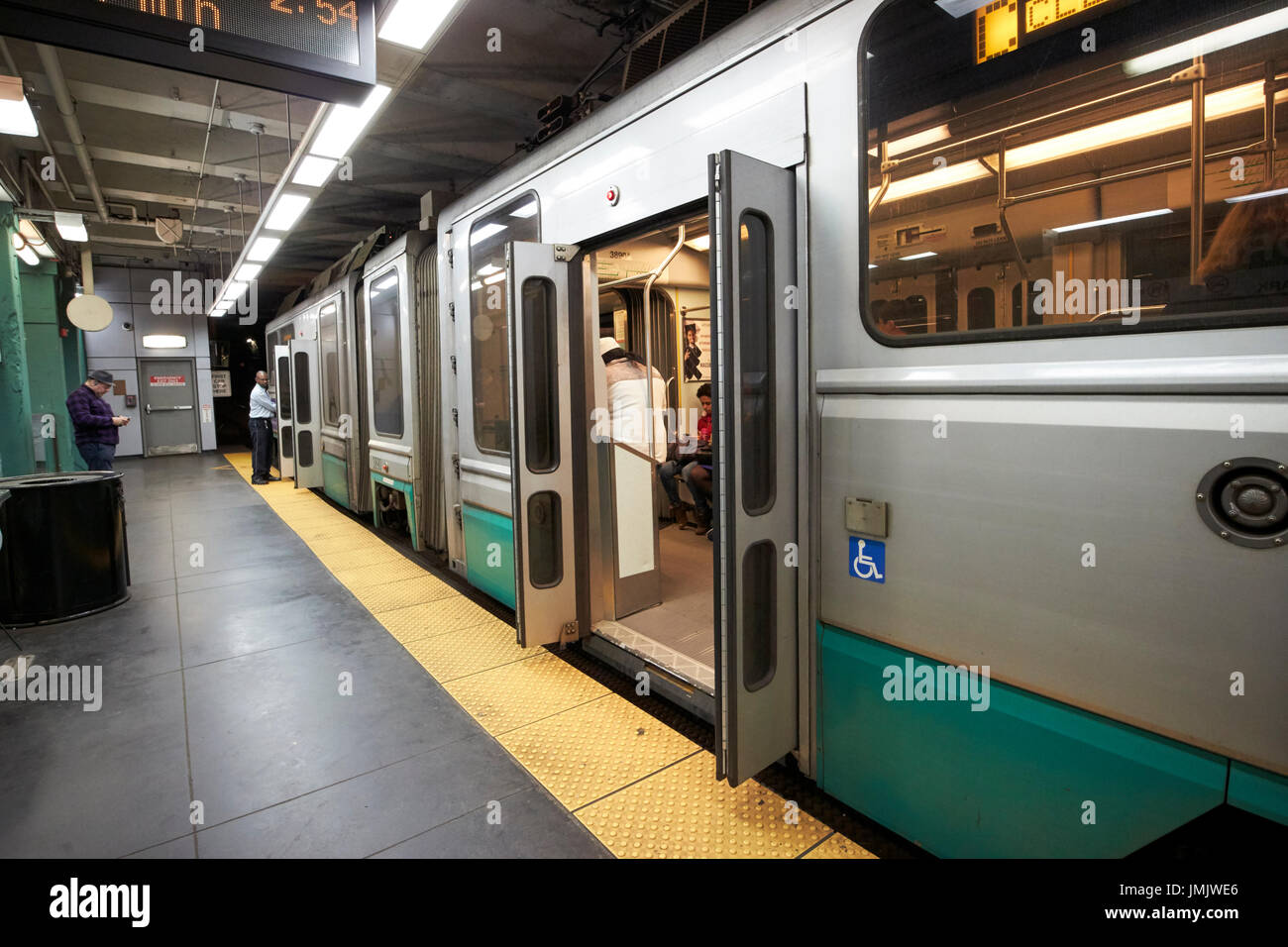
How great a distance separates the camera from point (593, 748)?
272cm

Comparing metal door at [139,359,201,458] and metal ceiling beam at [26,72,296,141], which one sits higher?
metal ceiling beam at [26,72,296,141]

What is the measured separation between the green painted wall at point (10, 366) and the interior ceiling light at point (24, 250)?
34 cm

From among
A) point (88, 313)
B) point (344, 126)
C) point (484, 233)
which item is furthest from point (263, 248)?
point (484, 233)

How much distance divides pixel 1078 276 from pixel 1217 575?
2.28 feet

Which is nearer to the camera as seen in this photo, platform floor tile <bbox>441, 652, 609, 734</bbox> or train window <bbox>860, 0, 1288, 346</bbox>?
train window <bbox>860, 0, 1288, 346</bbox>

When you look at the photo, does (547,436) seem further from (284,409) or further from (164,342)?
(164,342)

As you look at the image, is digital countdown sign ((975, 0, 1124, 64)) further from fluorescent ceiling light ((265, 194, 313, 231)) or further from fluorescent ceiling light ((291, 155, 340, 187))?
fluorescent ceiling light ((265, 194, 313, 231))

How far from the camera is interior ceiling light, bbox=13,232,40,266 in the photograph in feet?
22.5

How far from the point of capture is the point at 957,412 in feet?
5.77

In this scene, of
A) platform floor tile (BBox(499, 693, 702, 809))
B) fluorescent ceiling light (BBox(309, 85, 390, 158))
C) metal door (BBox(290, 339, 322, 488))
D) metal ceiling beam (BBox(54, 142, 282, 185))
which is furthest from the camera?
metal door (BBox(290, 339, 322, 488))

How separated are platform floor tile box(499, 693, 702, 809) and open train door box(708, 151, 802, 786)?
0.59 meters

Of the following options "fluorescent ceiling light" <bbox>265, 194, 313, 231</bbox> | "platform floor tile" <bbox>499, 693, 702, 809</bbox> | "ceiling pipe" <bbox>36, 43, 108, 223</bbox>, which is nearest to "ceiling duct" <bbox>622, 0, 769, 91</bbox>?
"platform floor tile" <bbox>499, 693, 702, 809</bbox>

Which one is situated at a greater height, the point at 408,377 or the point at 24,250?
the point at 24,250

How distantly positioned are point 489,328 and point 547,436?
1087 millimetres
